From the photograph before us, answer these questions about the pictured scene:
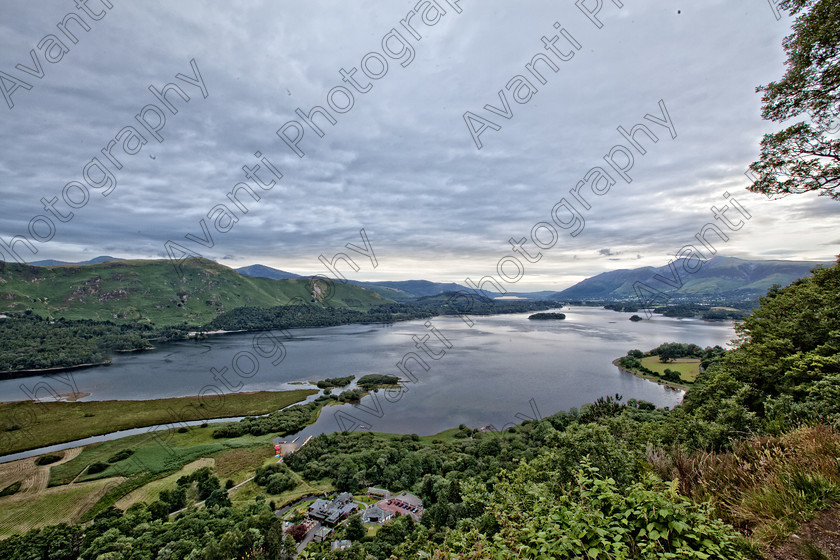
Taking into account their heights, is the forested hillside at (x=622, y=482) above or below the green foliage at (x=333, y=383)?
above

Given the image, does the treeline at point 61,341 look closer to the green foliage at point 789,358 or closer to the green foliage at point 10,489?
the green foliage at point 10,489

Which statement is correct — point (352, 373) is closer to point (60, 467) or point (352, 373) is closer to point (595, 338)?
point (60, 467)

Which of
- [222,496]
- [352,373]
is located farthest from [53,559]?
[352,373]

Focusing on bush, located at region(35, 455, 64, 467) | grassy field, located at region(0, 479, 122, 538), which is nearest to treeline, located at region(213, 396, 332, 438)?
grassy field, located at region(0, 479, 122, 538)

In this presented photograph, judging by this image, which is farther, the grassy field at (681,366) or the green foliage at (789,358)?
the grassy field at (681,366)

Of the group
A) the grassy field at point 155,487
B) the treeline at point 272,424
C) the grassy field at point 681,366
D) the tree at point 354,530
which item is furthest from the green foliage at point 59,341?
the grassy field at point 681,366

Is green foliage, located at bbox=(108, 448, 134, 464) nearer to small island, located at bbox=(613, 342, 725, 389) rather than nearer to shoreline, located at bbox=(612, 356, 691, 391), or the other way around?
shoreline, located at bbox=(612, 356, 691, 391)

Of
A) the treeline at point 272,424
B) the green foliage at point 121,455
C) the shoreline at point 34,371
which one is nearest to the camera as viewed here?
the green foliage at point 121,455
